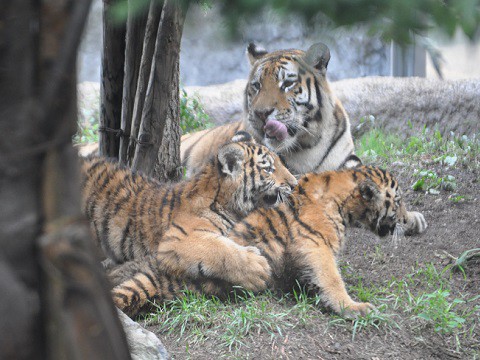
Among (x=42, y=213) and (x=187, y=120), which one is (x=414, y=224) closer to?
(x=42, y=213)

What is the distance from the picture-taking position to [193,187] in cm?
475

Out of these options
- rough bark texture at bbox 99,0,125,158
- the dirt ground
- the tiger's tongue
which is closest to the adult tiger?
the tiger's tongue

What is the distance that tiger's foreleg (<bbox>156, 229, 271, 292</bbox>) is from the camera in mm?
4207

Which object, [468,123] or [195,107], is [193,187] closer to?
[195,107]

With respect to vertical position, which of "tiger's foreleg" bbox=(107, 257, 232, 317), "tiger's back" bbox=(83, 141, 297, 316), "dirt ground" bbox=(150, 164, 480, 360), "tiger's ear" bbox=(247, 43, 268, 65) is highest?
"tiger's ear" bbox=(247, 43, 268, 65)

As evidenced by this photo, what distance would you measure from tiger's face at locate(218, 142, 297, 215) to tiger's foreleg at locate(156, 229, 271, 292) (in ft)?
1.52

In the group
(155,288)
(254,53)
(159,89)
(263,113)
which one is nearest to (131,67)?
(159,89)

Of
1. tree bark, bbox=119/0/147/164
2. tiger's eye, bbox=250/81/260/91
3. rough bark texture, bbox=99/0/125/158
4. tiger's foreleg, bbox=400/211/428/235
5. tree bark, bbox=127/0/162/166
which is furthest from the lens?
tiger's eye, bbox=250/81/260/91

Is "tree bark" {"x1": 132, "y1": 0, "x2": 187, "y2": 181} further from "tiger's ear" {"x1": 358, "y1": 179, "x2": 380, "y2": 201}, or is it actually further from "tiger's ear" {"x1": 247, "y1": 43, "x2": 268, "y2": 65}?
"tiger's ear" {"x1": 358, "y1": 179, "x2": 380, "y2": 201}

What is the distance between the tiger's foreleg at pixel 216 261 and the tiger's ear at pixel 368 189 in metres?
0.80

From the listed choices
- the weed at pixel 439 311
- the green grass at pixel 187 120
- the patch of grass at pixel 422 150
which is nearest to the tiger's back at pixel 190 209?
the weed at pixel 439 311

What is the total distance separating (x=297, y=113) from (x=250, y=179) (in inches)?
48.2

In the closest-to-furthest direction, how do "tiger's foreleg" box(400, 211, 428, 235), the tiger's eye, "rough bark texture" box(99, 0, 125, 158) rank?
"tiger's foreleg" box(400, 211, 428, 235), "rough bark texture" box(99, 0, 125, 158), the tiger's eye

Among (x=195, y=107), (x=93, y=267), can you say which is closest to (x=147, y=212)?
(x=93, y=267)
